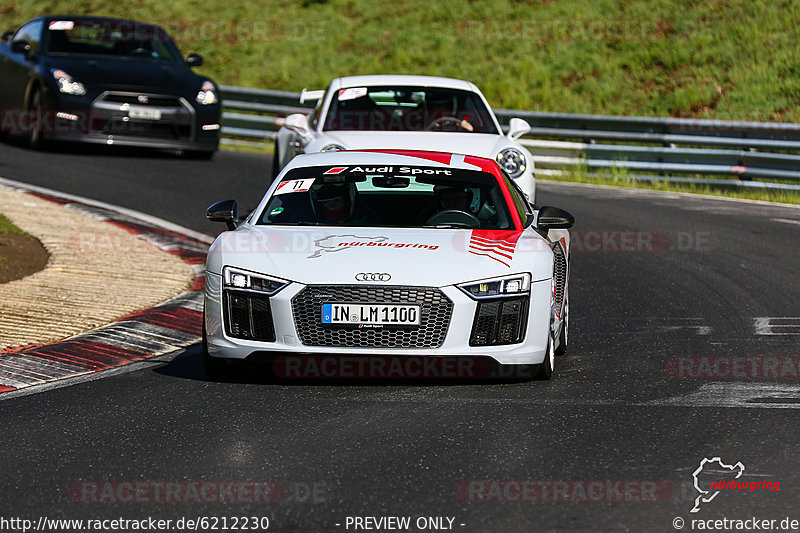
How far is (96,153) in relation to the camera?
62.7 ft

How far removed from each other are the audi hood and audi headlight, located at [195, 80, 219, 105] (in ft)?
33.3

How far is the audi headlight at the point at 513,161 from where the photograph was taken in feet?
40.3

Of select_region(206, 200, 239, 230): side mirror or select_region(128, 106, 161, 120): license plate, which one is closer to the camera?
select_region(206, 200, 239, 230): side mirror

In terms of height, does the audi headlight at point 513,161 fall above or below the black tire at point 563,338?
above

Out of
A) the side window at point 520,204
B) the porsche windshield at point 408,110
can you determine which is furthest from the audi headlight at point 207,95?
the side window at point 520,204

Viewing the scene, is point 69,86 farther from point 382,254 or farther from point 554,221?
point 382,254

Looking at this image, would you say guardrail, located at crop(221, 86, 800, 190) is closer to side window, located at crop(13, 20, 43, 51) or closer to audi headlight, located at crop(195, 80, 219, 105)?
audi headlight, located at crop(195, 80, 219, 105)

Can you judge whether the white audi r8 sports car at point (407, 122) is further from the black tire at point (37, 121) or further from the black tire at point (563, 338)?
the black tire at point (37, 121)

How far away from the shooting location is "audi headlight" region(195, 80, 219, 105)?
17781 mm

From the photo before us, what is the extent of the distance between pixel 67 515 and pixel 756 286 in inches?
288

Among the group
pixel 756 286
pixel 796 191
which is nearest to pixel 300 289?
pixel 756 286

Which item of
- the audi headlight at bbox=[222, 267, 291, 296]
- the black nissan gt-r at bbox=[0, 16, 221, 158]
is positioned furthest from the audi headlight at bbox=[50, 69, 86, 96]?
the audi headlight at bbox=[222, 267, 291, 296]

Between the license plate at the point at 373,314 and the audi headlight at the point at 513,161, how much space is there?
529 centimetres

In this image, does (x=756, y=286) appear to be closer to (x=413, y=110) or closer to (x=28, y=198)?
(x=413, y=110)
